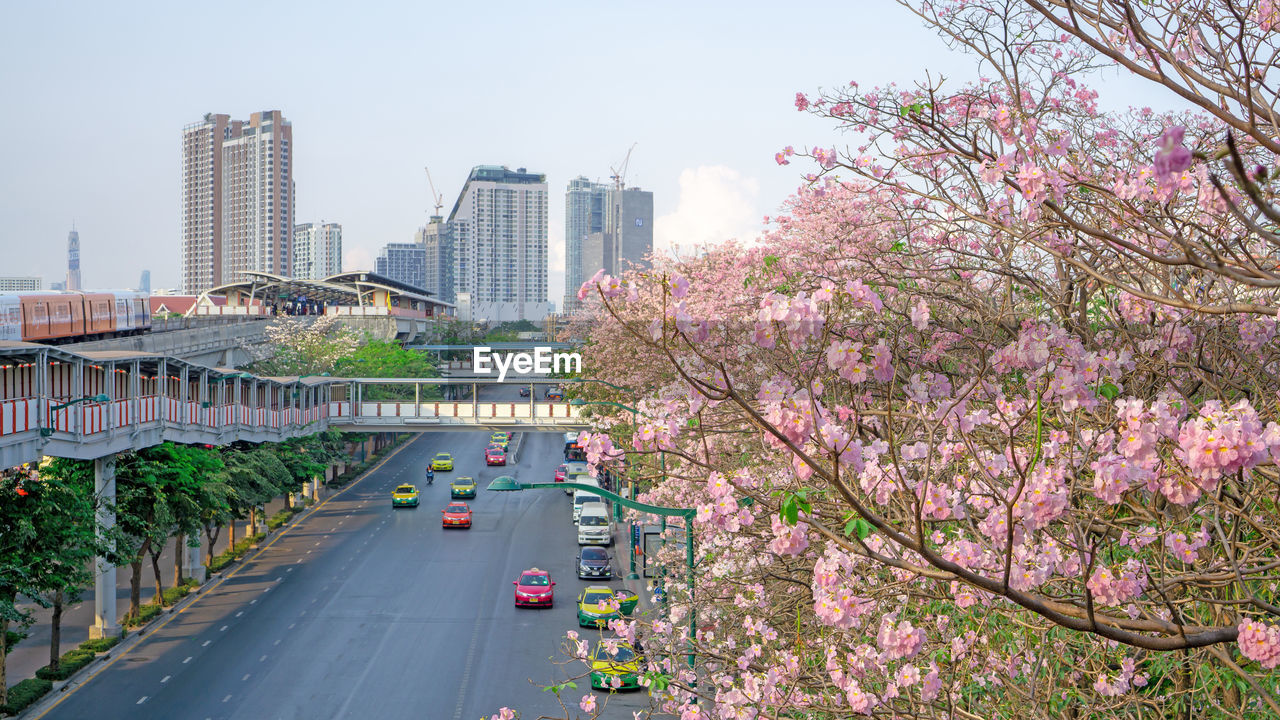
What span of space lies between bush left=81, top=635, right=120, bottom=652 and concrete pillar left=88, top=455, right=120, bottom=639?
535 mm

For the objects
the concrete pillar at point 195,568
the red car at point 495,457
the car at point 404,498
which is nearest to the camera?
the concrete pillar at point 195,568

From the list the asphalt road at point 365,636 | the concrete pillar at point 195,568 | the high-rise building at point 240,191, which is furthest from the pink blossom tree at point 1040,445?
the high-rise building at point 240,191

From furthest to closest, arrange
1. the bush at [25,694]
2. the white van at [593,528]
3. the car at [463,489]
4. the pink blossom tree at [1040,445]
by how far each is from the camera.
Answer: the car at [463,489] → the white van at [593,528] → the bush at [25,694] → the pink blossom tree at [1040,445]

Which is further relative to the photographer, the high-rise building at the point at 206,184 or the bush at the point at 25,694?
the high-rise building at the point at 206,184

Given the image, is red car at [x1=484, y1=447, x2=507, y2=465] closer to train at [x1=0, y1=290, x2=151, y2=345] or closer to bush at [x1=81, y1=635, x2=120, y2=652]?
train at [x1=0, y1=290, x2=151, y2=345]

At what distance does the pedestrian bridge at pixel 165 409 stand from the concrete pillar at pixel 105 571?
644 mm

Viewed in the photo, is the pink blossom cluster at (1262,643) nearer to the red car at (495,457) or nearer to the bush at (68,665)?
the bush at (68,665)

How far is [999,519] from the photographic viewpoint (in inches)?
228

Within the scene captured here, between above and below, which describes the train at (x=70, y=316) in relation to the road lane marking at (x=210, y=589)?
above

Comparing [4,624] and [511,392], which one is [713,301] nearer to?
[4,624]

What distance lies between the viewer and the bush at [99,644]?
25.1 metres

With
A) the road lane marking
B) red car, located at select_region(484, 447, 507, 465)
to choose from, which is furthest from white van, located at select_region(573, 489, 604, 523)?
red car, located at select_region(484, 447, 507, 465)

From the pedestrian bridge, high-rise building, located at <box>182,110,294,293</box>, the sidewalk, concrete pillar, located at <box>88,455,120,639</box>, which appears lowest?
the sidewalk

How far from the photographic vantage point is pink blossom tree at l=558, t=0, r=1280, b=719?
15.9 ft
